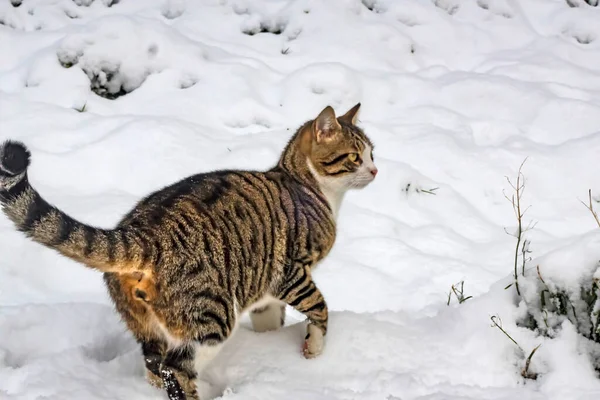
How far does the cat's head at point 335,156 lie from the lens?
299 cm

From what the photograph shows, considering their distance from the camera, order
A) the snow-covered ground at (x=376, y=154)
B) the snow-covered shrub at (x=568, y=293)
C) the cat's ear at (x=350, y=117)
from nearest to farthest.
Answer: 1. the snow-covered shrub at (x=568, y=293)
2. the snow-covered ground at (x=376, y=154)
3. the cat's ear at (x=350, y=117)

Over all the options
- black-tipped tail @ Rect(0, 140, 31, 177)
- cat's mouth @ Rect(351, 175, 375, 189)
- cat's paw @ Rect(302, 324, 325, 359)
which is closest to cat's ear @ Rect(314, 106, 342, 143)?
cat's mouth @ Rect(351, 175, 375, 189)

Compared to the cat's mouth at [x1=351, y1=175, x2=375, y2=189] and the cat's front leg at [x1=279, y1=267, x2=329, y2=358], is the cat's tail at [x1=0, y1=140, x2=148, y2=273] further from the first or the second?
the cat's mouth at [x1=351, y1=175, x2=375, y2=189]

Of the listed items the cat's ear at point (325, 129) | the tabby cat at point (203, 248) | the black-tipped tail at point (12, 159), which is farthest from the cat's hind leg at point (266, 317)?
the black-tipped tail at point (12, 159)

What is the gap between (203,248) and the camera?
7.52 ft

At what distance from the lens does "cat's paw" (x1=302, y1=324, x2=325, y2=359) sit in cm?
260

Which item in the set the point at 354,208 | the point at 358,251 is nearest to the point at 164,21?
the point at 354,208

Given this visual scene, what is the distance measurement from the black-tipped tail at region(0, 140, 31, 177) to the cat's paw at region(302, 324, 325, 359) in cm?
131

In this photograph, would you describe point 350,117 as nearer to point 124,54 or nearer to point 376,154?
point 376,154

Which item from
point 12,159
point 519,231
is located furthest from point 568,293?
point 12,159

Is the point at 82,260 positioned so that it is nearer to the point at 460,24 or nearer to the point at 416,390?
the point at 416,390

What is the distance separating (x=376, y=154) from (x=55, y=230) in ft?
10.2

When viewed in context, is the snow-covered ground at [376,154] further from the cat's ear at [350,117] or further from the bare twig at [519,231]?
the cat's ear at [350,117]

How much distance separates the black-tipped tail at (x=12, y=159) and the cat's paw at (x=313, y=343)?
1.31 meters
